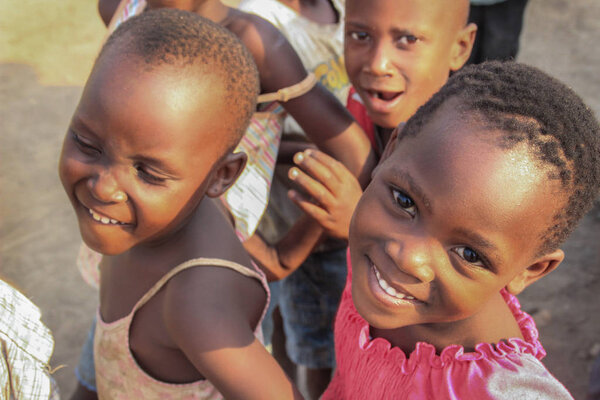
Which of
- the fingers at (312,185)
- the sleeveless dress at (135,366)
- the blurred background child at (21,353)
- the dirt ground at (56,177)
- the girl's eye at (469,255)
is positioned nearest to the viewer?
the blurred background child at (21,353)

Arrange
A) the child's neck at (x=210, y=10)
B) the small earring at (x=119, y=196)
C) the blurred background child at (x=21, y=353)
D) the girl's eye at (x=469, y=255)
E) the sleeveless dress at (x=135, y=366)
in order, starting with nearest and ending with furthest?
the blurred background child at (x=21, y=353) → the girl's eye at (x=469, y=255) → the small earring at (x=119, y=196) → the sleeveless dress at (x=135, y=366) → the child's neck at (x=210, y=10)

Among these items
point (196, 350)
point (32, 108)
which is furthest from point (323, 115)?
point (32, 108)

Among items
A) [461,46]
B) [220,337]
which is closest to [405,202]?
[220,337]

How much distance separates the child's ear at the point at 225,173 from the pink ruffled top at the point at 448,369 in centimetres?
44

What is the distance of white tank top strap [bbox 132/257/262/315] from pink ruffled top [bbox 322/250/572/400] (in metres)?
0.28

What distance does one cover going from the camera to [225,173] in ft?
4.67

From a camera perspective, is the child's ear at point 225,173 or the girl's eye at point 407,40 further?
the girl's eye at point 407,40

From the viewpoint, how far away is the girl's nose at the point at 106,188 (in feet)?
4.05

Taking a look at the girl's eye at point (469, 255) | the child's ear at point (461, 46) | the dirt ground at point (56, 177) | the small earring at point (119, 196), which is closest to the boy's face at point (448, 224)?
the girl's eye at point (469, 255)

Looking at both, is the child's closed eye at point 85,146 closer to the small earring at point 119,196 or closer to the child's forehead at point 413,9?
the small earring at point 119,196

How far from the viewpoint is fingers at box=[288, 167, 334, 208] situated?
1599mm

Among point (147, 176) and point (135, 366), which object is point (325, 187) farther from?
point (135, 366)

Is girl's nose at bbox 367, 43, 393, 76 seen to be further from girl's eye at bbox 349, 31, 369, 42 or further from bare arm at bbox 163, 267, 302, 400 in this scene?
bare arm at bbox 163, 267, 302, 400

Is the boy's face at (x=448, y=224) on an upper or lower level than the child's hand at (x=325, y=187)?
upper
